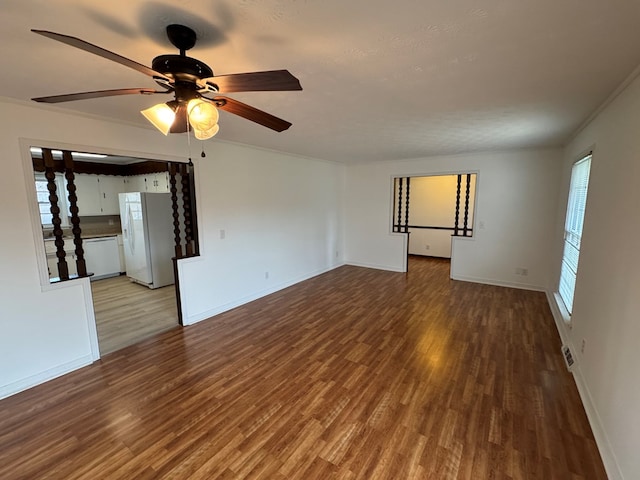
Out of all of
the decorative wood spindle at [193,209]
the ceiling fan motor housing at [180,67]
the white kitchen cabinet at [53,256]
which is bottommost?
the white kitchen cabinet at [53,256]

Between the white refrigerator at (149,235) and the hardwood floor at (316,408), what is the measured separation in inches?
81.7

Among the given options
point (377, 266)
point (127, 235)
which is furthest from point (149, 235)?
point (377, 266)

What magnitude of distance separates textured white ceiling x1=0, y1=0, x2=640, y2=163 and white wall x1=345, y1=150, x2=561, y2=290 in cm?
215

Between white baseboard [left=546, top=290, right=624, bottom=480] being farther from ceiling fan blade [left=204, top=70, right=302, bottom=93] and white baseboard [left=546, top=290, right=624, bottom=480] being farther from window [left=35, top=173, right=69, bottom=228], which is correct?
window [left=35, top=173, right=69, bottom=228]

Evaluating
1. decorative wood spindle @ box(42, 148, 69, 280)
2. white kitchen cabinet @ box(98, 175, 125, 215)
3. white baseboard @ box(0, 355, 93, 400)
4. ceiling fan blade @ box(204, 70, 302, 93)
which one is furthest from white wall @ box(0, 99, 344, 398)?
white kitchen cabinet @ box(98, 175, 125, 215)

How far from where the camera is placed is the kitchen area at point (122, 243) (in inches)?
159

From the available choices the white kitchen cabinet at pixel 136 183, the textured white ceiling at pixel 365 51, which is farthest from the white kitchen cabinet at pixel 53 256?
the textured white ceiling at pixel 365 51

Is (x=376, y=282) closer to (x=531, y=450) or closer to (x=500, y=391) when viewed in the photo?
(x=500, y=391)

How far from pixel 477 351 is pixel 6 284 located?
168 inches

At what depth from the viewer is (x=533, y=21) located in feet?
4.09

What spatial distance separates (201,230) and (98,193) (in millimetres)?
3820

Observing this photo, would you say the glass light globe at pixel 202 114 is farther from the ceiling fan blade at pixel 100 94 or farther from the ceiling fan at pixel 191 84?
the ceiling fan blade at pixel 100 94

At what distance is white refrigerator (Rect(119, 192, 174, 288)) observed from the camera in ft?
16.2

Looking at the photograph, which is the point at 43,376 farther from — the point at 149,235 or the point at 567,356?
the point at 567,356
